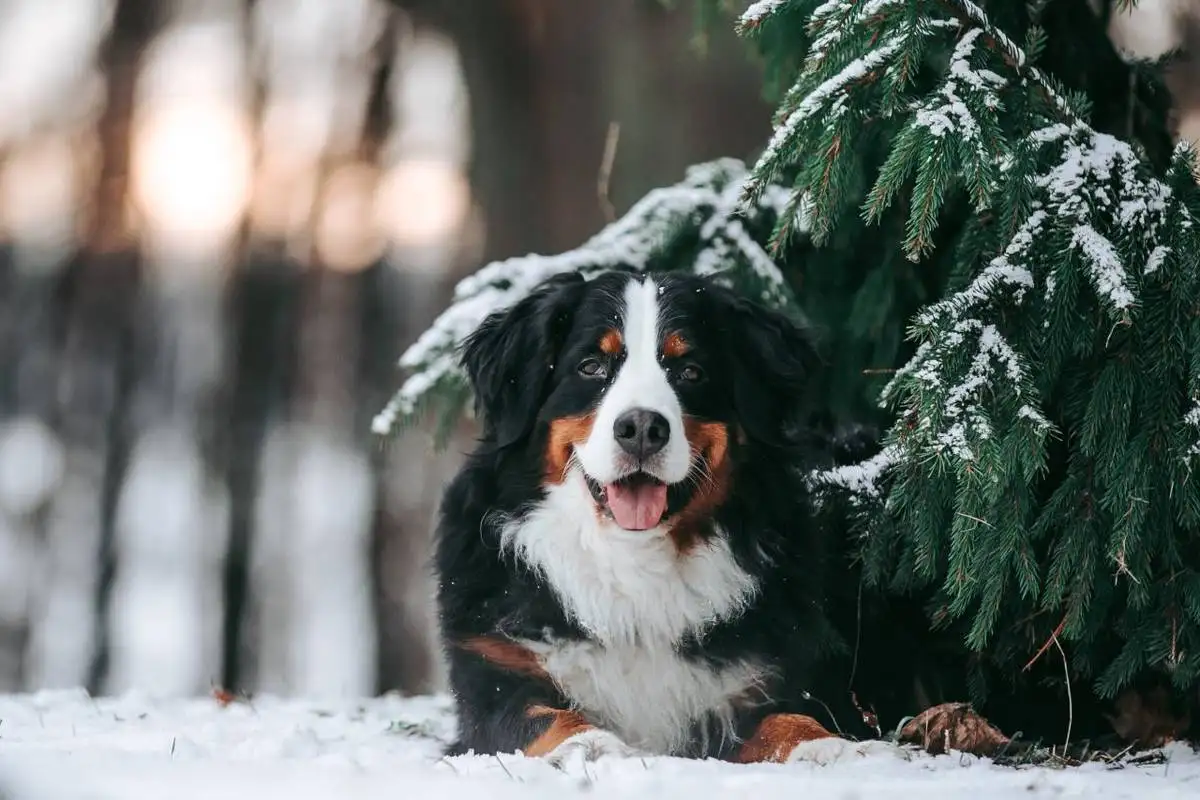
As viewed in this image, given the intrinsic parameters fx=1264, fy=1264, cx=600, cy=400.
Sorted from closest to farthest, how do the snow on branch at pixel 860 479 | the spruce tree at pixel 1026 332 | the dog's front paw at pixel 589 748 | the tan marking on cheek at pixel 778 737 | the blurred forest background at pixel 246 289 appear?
1. the dog's front paw at pixel 589 748
2. the spruce tree at pixel 1026 332
3. the tan marking on cheek at pixel 778 737
4. the snow on branch at pixel 860 479
5. the blurred forest background at pixel 246 289

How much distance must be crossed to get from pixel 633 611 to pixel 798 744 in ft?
2.13

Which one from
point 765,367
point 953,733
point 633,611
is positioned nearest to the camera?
point 953,733

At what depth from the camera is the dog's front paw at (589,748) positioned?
3.04 meters

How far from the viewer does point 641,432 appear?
3.47 metres

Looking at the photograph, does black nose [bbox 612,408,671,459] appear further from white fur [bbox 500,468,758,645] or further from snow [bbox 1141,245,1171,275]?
snow [bbox 1141,245,1171,275]

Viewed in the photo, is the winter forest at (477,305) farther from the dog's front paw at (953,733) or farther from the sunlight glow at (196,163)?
the dog's front paw at (953,733)

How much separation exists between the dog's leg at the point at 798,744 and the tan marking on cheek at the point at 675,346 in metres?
1.07

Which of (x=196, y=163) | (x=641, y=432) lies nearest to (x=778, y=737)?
(x=641, y=432)

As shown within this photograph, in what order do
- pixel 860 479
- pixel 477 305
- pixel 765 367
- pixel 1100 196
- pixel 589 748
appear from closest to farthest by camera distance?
1. pixel 589 748
2. pixel 1100 196
3. pixel 765 367
4. pixel 860 479
5. pixel 477 305

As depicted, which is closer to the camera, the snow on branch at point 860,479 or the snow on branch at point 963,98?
the snow on branch at point 963,98

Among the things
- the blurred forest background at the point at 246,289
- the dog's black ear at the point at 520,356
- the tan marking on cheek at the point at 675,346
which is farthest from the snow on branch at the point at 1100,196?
the blurred forest background at the point at 246,289

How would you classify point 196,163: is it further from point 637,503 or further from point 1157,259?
point 1157,259

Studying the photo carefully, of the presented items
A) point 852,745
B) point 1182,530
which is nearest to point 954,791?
point 852,745

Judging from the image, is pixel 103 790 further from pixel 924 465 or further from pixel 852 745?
pixel 924 465
